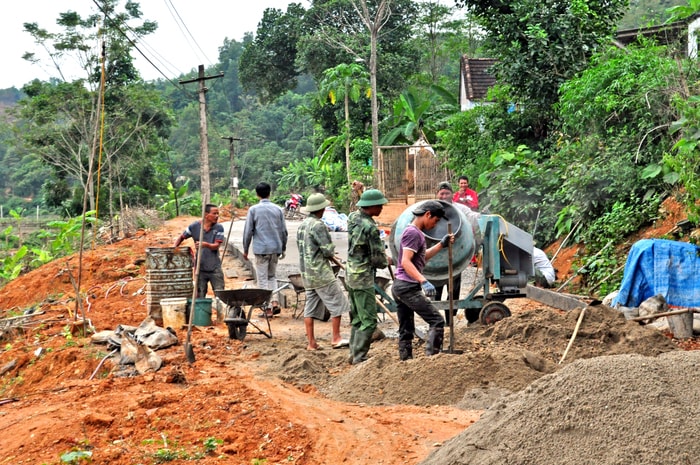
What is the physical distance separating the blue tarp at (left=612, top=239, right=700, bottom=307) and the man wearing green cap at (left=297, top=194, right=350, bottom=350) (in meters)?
3.92

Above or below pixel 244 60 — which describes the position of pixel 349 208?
below

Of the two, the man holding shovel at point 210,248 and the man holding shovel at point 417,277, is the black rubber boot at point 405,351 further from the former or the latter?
the man holding shovel at point 210,248

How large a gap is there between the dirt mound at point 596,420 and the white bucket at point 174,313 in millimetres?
6299

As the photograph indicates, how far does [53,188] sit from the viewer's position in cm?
3859

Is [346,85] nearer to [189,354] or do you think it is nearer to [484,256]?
[484,256]

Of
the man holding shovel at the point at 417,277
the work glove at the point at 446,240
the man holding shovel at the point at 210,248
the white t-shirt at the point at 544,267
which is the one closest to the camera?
the man holding shovel at the point at 417,277

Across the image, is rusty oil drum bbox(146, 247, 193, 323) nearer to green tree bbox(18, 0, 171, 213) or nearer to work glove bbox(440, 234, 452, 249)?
work glove bbox(440, 234, 452, 249)

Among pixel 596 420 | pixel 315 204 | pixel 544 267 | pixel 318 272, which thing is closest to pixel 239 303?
pixel 318 272

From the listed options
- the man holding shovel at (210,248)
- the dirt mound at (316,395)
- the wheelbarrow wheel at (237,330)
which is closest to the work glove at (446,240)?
the dirt mound at (316,395)

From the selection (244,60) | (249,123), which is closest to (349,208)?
(244,60)

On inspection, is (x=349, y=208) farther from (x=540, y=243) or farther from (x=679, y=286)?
(x=679, y=286)

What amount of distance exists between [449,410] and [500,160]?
1196 cm

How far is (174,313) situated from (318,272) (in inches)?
96.9

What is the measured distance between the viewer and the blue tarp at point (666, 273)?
10422mm
